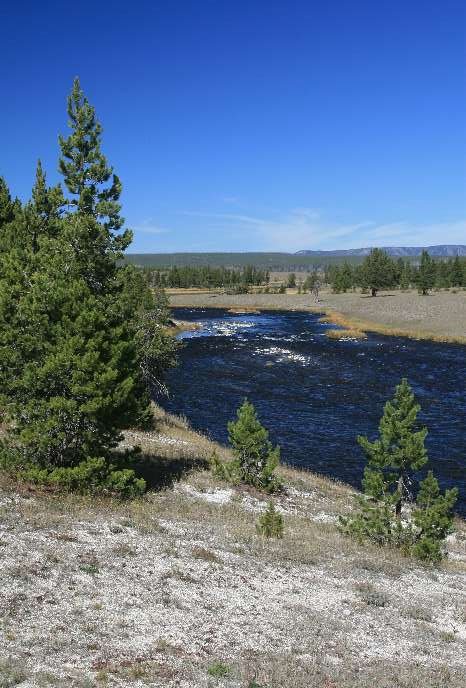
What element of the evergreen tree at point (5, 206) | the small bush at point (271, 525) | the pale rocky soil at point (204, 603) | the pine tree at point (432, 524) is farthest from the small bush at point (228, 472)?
the evergreen tree at point (5, 206)

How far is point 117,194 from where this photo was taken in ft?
93.0

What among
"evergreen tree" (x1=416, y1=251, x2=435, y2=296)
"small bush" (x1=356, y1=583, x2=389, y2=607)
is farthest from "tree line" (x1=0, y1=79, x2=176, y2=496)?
"evergreen tree" (x1=416, y1=251, x2=435, y2=296)

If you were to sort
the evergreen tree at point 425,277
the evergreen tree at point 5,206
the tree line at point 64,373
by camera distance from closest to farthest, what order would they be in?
the tree line at point 64,373, the evergreen tree at point 5,206, the evergreen tree at point 425,277

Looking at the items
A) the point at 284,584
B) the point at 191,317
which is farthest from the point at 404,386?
the point at 191,317

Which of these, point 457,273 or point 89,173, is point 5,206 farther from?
point 457,273

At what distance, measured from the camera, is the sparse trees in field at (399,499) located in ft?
68.7

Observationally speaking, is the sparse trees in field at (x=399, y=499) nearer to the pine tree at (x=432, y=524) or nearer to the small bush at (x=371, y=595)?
the pine tree at (x=432, y=524)

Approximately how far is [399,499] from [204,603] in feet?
38.1

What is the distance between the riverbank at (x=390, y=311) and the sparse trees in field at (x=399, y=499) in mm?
66018

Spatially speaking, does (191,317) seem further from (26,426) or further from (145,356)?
(26,426)

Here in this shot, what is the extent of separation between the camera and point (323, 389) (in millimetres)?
54812

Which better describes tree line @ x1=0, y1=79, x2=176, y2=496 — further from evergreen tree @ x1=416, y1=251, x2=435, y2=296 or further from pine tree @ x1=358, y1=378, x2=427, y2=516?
evergreen tree @ x1=416, y1=251, x2=435, y2=296

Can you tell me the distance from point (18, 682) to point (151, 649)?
2921mm

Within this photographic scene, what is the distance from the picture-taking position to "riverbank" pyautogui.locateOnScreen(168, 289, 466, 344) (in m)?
93.1
